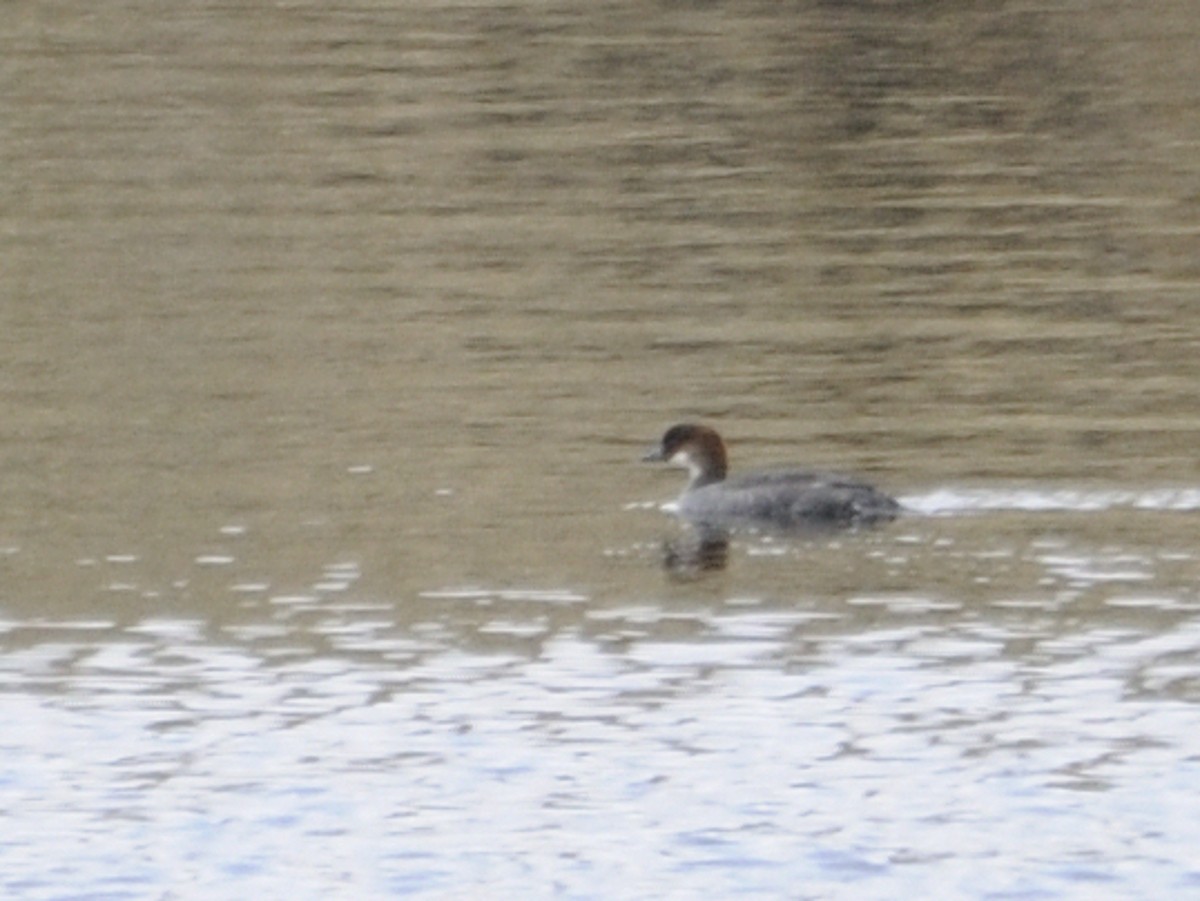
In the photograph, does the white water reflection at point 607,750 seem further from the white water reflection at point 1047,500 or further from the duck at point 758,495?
the white water reflection at point 1047,500

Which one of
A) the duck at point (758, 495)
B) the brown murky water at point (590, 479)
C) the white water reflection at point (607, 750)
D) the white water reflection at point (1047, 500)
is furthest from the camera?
the white water reflection at point (1047, 500)

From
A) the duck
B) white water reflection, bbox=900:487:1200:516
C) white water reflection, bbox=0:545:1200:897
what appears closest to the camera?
white water reflection, bbox=0:545:1200:897

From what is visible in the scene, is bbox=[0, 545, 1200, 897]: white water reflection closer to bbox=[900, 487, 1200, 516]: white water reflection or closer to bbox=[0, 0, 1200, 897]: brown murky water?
bbox=[0, 0, 1200, 897]: brown murky water

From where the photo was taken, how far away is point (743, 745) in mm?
12875

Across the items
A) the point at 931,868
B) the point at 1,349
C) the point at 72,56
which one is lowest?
the point at 931,868

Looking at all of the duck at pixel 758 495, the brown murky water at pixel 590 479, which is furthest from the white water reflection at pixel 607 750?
the duck at pixel 758 495

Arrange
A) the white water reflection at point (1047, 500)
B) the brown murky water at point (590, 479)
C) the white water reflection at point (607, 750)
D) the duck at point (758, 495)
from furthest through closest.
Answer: the white water reflection at point (1047, 500) < the duck at point (758, 495) < the brown murky water at point (590, 479) < the white water reflection at point (607, 750)

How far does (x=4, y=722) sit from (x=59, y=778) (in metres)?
1.04

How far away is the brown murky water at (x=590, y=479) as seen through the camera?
11945mm

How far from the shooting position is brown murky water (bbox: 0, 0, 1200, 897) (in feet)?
39.2

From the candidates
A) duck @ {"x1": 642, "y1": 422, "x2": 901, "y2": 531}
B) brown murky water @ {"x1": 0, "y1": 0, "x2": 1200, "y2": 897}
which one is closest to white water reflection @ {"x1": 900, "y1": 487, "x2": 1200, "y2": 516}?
brown murky water @ {"x1": 0, "y1": 0, "x2": 1200, "y2": 897}

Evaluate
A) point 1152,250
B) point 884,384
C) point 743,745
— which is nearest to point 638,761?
point 743,745

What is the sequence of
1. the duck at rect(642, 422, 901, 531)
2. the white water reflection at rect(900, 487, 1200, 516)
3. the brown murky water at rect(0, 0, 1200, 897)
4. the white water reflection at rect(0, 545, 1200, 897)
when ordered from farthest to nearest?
the white water reflection at rect(900, 487, 1200, 516) < the duck at rect(642, 422, 901, 531) < the brown murky water at rect(0, 0, 1200, 897) < the white water reflection at rect(0, 545, 1200, 897)

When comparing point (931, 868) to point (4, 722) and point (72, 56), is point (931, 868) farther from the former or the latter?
point (72, 56)
